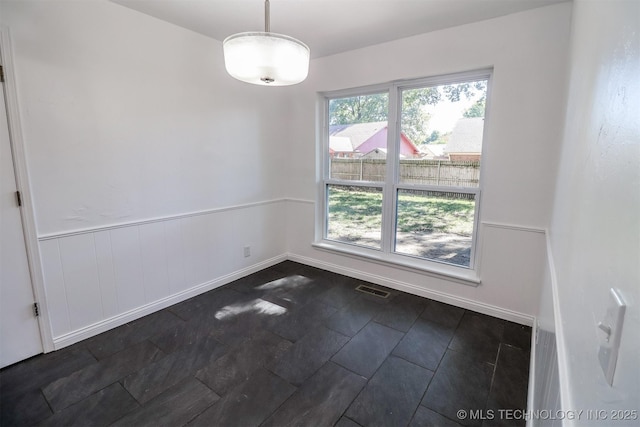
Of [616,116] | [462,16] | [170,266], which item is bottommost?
[170,266]

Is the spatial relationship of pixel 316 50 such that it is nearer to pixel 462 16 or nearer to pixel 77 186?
pixel 462 16

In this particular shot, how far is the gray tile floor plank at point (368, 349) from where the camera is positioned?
2113mm

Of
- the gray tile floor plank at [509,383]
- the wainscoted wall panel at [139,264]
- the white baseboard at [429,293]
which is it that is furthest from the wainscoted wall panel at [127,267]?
the gray tile floor plank at [509,383]

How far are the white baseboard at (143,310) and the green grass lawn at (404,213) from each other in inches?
46.6

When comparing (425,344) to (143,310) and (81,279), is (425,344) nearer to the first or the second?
(143,310)

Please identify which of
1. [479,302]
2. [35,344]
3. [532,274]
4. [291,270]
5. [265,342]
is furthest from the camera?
[291,270]

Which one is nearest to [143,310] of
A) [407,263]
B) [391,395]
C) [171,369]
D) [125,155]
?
[171,369]

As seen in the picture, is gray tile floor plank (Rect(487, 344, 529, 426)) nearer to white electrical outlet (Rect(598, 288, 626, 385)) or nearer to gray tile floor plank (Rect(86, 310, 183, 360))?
white electrical outlet (Rect(598, 288, 626, 385))

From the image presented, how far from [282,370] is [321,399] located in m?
0.36

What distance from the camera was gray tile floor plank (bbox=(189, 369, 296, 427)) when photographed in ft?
5.47

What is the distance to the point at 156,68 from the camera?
2.60 metres

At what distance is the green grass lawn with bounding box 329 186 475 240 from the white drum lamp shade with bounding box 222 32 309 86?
2020 mm

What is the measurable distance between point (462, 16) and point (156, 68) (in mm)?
2593

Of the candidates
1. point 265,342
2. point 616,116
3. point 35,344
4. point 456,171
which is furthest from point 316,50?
point 35,344
